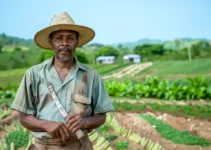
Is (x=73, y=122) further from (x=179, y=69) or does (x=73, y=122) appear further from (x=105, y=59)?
(x=105, y=59)

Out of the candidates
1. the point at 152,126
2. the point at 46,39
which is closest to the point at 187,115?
the point at 152,126

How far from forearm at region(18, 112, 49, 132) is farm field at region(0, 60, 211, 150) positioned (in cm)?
149

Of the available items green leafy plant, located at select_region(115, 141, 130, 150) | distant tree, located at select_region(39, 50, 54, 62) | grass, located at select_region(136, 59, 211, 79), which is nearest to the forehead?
green leafy plant, located at select_region(115, 141, 130, 150)

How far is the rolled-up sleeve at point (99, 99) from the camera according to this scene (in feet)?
6.07

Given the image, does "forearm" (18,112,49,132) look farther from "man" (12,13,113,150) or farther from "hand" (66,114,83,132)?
"hand" (66,114,83,132)

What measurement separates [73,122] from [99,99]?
0.28m

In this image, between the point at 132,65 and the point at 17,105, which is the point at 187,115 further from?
the point at 132,65

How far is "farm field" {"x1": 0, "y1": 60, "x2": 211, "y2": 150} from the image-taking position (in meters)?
4.07

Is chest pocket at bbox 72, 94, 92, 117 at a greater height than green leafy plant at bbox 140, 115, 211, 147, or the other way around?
→ chest pocket at bbox 72, 94, 92, 117

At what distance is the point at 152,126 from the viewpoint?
16.7 ft

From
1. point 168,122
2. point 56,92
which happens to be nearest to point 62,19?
point 56,92

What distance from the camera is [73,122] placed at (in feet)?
5.30

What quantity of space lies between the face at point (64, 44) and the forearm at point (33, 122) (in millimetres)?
328

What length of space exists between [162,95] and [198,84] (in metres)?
1.00
